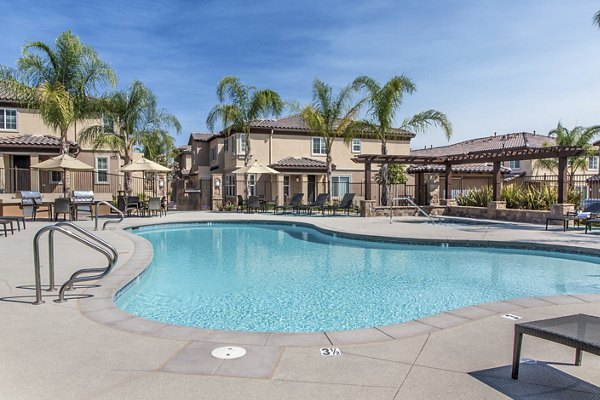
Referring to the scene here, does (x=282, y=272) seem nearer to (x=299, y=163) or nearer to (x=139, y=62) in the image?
(x=139, y=62)

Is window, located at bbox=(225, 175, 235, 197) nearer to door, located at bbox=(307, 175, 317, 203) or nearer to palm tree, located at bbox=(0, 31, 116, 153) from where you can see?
door, located at bbox=(307, 175, 317, 203)

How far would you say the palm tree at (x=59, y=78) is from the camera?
1745cm

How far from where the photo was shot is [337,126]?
82.8ft

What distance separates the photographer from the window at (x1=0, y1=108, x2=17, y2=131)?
958 inches

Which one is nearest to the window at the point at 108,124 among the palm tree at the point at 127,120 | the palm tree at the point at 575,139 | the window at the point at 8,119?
the palm tree at the point at 127,120

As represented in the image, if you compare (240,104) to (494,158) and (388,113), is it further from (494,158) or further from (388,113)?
(494,158)

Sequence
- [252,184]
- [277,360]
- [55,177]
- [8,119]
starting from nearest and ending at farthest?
1. [277,360]
2. [8,119]
3. [55,177]
4. [252,184]

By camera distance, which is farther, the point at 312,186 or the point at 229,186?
the point at 229,186

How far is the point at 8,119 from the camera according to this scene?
24.5 meters

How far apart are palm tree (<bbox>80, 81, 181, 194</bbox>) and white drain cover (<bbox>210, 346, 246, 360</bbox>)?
68.6 ft

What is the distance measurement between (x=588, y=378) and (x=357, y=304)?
3.67 m

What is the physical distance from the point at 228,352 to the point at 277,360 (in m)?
0.48

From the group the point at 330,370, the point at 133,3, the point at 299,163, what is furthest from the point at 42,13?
the point at 299,163

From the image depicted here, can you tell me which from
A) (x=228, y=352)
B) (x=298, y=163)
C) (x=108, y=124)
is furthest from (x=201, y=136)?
(x=228, y=352)
